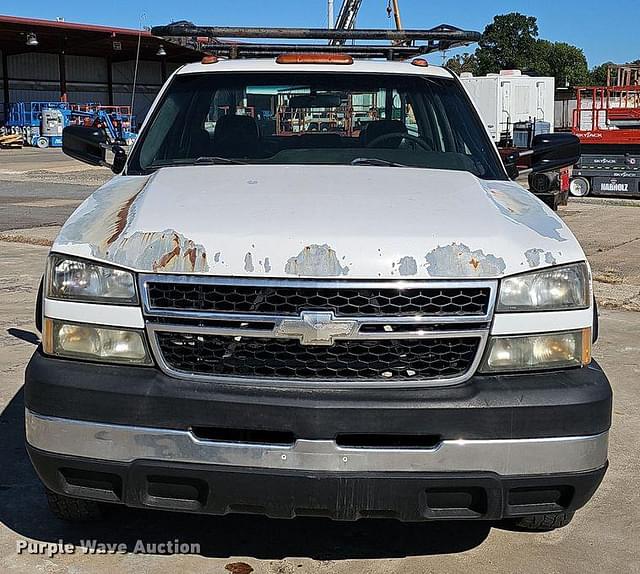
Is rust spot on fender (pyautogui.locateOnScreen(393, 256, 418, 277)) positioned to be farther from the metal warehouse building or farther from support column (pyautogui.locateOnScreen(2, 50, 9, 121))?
support column (pyautogui.locateOnScreen(2, 50, 9, 121))

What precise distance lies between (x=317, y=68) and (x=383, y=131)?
0.50m

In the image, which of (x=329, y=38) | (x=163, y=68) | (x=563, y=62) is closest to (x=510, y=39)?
(x=563, y=62)

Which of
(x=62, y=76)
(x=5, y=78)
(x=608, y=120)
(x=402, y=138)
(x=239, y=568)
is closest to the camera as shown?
(x=239, y=568)

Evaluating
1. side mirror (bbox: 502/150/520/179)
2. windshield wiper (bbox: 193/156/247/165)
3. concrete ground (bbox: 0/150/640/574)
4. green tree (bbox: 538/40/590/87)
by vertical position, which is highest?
green tree (bbox: 538/40/590/87)

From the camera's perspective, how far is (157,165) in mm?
4285

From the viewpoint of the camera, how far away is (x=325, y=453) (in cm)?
280

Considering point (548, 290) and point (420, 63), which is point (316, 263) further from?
point (420, 63)

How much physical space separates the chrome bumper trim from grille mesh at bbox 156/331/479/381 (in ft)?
0.75

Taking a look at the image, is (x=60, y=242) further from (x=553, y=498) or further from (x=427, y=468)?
(x=553, y=498)

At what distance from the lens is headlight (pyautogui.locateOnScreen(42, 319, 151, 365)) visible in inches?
116

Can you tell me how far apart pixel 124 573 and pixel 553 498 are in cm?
154

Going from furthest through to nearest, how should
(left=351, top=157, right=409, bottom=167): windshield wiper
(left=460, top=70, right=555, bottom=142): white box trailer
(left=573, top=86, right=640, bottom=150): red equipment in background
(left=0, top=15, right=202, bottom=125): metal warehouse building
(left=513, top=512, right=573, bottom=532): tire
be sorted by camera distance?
(left=0, top=15, right=202, bottom=125): metal warehouse building → (left=460, top=70, right=555, bottom=142): white box trailer → (left=573, top=86, right=640, bottom=150): red equipment in background → (left=351, top=157, right=409, bottom=167): windshield wiper → (left=513, top=512, right=573, bottom=532): tire

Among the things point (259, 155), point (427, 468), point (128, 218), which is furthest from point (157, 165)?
point (427, 468)

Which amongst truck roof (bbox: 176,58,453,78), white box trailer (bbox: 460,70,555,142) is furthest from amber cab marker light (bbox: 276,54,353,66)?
white box trailer (bbox: 460,70,555,142)
